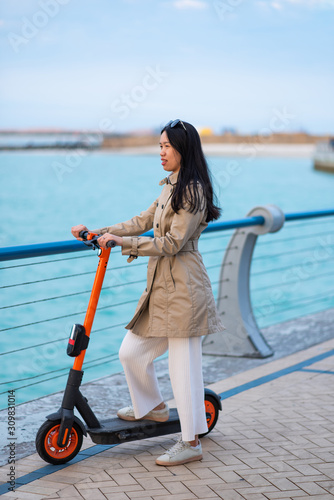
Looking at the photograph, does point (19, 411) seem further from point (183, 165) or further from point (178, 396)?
Result: point (183, 165)

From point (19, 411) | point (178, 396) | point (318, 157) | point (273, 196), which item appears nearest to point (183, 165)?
point (178, 396)

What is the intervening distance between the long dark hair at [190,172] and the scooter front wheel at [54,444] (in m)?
1.08

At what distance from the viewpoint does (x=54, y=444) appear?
328 centimetres

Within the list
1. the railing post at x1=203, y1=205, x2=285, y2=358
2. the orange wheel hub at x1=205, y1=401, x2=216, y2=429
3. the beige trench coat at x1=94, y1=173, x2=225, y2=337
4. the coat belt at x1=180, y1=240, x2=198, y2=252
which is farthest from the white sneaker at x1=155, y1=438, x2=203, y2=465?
the railing post at x1=203, y1=205, x2=285, y2=358

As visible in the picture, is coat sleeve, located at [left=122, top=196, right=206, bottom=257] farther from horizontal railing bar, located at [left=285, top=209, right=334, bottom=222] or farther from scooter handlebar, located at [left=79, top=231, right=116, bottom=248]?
horizontal railing bar, located at [left=285, top=209, right=334, bottom=222]

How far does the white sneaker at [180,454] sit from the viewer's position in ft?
11.0

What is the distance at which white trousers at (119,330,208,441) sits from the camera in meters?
3.33

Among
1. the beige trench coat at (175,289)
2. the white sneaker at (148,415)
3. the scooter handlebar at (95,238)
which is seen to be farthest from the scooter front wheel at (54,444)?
the scooter handlebar at (95,238)

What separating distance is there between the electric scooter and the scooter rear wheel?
187 millimetres

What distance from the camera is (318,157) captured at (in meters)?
93.4

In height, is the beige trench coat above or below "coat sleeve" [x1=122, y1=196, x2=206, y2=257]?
below

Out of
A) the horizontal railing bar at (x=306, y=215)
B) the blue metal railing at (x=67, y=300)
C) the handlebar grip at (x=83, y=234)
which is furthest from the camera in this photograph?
the horizontal railing bar at (x=306, y=215)

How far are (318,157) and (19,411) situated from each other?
303 ft

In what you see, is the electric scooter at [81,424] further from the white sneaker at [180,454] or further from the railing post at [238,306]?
the railing post at [238,306]
